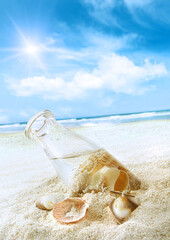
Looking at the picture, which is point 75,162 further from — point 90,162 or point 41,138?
point 41,138

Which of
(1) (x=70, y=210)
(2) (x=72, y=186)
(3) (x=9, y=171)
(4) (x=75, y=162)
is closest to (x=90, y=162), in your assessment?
(4) (x=75, y=162)

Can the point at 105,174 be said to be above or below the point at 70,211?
above

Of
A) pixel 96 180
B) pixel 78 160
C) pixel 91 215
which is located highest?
pixel 78 160

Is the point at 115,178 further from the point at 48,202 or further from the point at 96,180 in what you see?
the point at 48,202

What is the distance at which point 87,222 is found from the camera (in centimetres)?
113

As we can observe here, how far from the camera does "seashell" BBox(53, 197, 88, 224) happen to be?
1140mm

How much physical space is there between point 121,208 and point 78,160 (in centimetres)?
44

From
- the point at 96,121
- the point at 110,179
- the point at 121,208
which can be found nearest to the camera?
the point at 121,208

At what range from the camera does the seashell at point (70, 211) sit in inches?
44.9

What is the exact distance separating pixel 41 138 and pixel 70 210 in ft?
1.90

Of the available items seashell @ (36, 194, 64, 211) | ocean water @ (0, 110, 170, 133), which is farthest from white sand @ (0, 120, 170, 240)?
ocean water @ (0, 110, 170, 133)

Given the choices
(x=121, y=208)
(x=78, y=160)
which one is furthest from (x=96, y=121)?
(x=121, y=208)

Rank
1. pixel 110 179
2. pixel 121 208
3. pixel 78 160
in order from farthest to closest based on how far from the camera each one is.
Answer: pixel 78 160
pixel 110 179
pixel 121 208

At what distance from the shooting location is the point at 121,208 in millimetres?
1130
